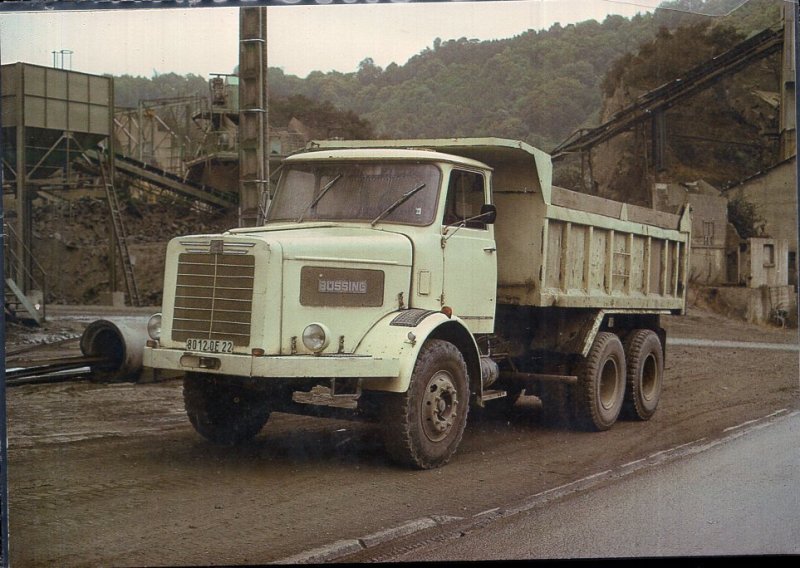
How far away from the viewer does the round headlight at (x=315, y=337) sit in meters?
7.14

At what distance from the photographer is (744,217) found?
25.1 feet

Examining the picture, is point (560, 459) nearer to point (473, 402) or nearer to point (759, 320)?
point (473, 402)

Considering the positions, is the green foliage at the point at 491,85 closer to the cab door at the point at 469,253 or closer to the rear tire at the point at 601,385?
the cab door at the point at 469,253

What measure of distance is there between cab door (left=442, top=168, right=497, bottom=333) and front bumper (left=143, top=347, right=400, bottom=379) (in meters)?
1.12

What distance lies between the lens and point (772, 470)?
265 inches

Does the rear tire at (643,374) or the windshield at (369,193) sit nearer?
the windshield at (369,193)

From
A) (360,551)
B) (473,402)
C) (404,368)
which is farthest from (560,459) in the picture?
(360,551)

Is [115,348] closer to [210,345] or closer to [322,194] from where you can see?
[210,345]

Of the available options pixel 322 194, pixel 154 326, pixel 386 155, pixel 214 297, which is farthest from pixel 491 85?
pixel 154 326

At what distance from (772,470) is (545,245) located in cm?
293

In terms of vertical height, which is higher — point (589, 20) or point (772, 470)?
point (589, 20)

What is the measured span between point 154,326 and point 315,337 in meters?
1.27

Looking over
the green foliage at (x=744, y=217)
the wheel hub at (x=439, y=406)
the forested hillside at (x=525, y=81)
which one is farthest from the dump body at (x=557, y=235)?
the wheel hub at (x=439, y=406)

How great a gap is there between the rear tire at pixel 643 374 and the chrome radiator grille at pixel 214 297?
483 centimetres
